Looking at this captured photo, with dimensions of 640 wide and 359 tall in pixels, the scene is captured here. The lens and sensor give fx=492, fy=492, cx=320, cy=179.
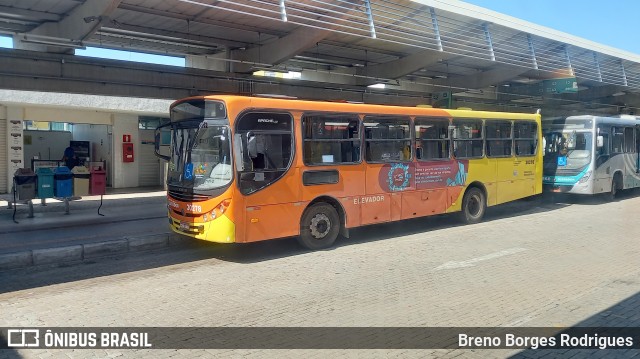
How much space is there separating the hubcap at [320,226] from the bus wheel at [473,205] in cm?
441

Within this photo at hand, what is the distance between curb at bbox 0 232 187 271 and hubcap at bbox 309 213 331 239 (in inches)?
115

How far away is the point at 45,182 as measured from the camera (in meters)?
12.0

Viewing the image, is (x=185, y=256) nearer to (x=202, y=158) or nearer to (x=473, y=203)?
(x=202, y=158)

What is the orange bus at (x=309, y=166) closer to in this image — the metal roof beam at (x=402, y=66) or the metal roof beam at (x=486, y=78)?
the metal roof beam at (x=402, y=66)

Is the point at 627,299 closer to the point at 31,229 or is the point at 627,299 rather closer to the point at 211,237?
the point at 211,237

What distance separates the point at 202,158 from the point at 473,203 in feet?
24.3

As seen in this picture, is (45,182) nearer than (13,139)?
Yes

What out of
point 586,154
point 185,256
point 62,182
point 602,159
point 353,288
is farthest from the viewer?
point 602,159

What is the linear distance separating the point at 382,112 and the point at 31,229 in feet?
27.0

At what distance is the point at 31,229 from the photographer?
11.0 metres

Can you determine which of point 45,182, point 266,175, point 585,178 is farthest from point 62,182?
point 585,178

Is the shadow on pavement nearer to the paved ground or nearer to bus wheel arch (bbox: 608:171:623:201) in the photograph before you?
the paved ground

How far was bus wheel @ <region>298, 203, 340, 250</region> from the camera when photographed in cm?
935

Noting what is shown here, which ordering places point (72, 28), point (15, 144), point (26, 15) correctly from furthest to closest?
point (15, 144), point (26, 15), point (72, 28)
